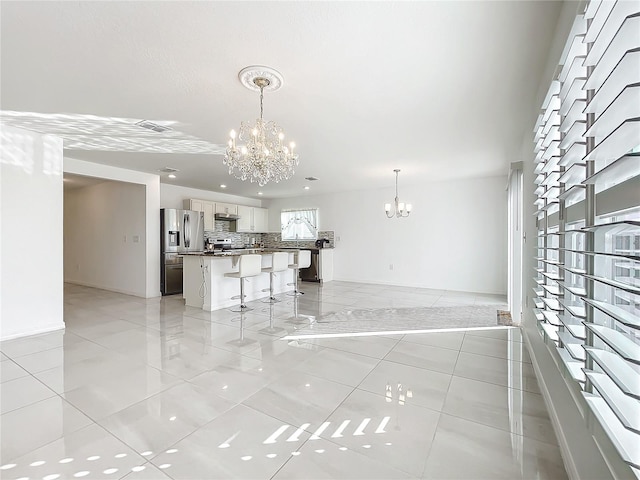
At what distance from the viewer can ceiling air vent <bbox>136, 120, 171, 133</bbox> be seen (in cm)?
314

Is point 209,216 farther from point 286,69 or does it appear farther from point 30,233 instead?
point 286,69

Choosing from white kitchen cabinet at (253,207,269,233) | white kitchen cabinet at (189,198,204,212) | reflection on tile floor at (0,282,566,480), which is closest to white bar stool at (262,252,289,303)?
reflection on tile floor at (0,282,566,480)

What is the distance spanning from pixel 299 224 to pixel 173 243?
11.6 ft

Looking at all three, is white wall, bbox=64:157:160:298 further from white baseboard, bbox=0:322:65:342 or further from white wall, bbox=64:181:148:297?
white baseboard, bbox=0:322:65:342

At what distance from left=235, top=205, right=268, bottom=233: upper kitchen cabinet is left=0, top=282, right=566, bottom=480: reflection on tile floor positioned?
4.75 m

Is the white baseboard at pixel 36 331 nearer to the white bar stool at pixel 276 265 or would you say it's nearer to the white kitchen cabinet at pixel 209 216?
the white bar stool at pixel 276 265

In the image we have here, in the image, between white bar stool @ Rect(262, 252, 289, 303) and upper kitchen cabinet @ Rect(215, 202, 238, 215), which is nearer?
white bar stool @ Rect(262, 252, 289, 303)

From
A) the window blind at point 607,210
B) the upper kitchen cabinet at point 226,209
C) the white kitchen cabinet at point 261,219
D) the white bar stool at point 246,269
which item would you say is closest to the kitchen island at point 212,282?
the white bar stool at point 246,269

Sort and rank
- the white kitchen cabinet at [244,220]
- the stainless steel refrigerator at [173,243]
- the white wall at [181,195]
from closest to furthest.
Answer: the stainless steel refrigerator at [173,243], the white wall at [181,195], the white kitchen cabinet at [244,220]

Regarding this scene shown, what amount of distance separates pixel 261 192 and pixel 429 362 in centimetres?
617

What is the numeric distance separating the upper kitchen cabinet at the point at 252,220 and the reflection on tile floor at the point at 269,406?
15.6ft

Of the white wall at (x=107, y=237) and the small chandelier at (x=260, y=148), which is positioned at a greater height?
the small chandelier at (x=260, y=148)

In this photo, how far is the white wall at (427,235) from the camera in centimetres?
A: 586

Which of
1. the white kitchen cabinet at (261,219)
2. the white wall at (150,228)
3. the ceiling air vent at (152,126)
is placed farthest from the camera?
the white kitchen cabinet at (261,219)
